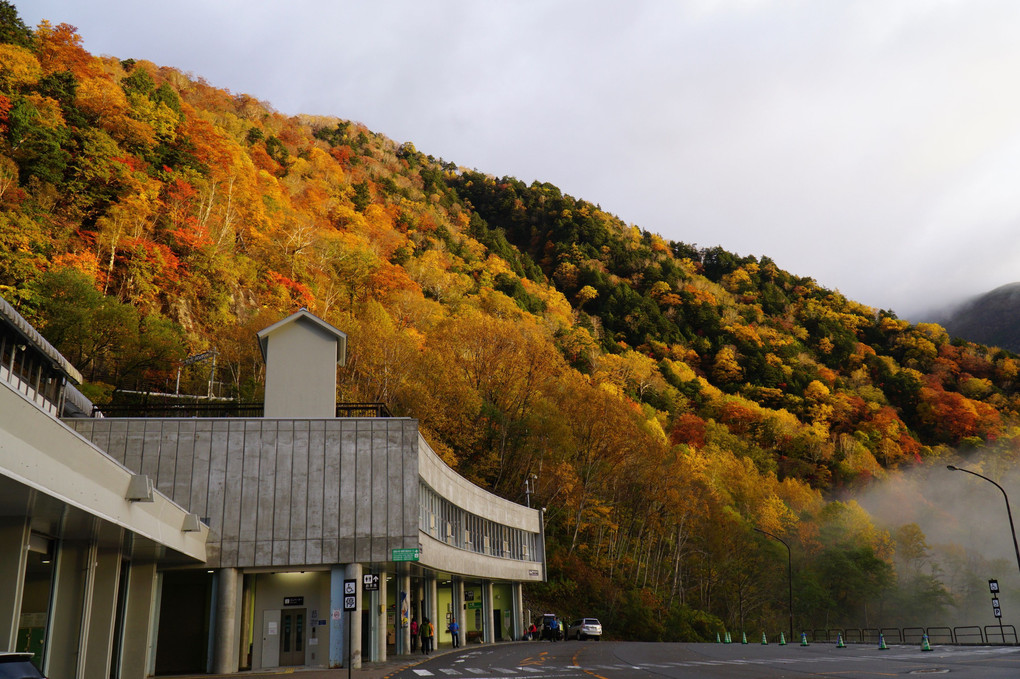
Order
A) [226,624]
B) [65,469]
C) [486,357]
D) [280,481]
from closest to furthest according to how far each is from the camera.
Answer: [65,469]
[226,624]
[280,481]
[486,357]

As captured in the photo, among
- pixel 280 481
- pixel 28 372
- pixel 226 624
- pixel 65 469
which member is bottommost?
pixel 226 624

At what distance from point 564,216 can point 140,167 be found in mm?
91623

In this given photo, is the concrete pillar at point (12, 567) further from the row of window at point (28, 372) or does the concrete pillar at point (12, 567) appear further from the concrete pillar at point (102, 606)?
the row of window at point (28, 372)

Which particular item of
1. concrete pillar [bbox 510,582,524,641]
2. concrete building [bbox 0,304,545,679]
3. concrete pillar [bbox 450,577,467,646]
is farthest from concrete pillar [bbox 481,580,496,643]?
concrete building [bbox 0,304,545,679]

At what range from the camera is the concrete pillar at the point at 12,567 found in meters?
15.1

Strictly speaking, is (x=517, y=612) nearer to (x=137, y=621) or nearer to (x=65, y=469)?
(x=137, y=621)

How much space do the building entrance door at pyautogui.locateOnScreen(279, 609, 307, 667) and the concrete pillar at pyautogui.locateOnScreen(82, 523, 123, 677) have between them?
774 cm

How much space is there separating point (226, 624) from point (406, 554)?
6277 mm

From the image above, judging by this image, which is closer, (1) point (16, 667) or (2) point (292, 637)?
(1) point (16, 667)

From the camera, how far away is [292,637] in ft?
91.2

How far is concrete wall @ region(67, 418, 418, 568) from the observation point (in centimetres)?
2588

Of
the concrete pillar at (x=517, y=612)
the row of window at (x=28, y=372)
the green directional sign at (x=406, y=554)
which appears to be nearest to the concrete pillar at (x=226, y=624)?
the green directional sign at (x=406, y=554)

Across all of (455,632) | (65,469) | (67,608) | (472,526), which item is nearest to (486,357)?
(472,526)

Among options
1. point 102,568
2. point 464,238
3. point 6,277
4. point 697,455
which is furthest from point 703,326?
point 102,568
